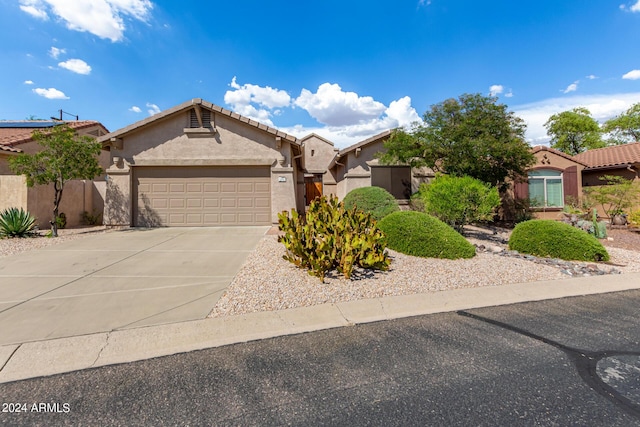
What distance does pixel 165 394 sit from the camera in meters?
2.54

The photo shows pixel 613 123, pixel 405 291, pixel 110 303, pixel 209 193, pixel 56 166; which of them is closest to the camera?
pixel 110 303

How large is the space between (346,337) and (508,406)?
1.66 metres

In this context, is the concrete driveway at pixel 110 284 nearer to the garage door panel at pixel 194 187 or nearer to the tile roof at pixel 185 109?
the garage door panel at pixel 194 187

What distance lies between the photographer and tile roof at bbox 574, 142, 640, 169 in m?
16.3

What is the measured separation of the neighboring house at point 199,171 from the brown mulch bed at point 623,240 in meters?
10.9

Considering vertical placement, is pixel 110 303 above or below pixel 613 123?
below

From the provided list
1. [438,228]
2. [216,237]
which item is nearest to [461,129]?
[438,228]

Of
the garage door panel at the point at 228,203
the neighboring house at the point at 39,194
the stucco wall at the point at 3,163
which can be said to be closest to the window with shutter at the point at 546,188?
the garage door panel at the point at 228,203

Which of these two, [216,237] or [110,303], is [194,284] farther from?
[216,237]

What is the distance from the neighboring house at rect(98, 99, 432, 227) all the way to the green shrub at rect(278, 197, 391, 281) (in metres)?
6.22

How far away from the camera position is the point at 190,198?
12.4 metres

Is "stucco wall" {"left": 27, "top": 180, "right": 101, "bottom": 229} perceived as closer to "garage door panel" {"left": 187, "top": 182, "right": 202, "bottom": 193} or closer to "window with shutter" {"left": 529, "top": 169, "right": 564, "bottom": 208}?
"garage door panel" {"left": 187, "top": 182, "right": 202, "bottom": 193}

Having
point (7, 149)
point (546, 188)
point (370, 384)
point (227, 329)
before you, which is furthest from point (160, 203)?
point (546, 188)

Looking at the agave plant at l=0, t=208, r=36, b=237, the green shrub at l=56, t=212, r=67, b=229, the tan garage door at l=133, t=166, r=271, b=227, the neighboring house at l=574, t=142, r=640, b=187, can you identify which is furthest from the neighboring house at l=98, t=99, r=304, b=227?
the neighboring house at l=574, t=142, r=640, b=187
